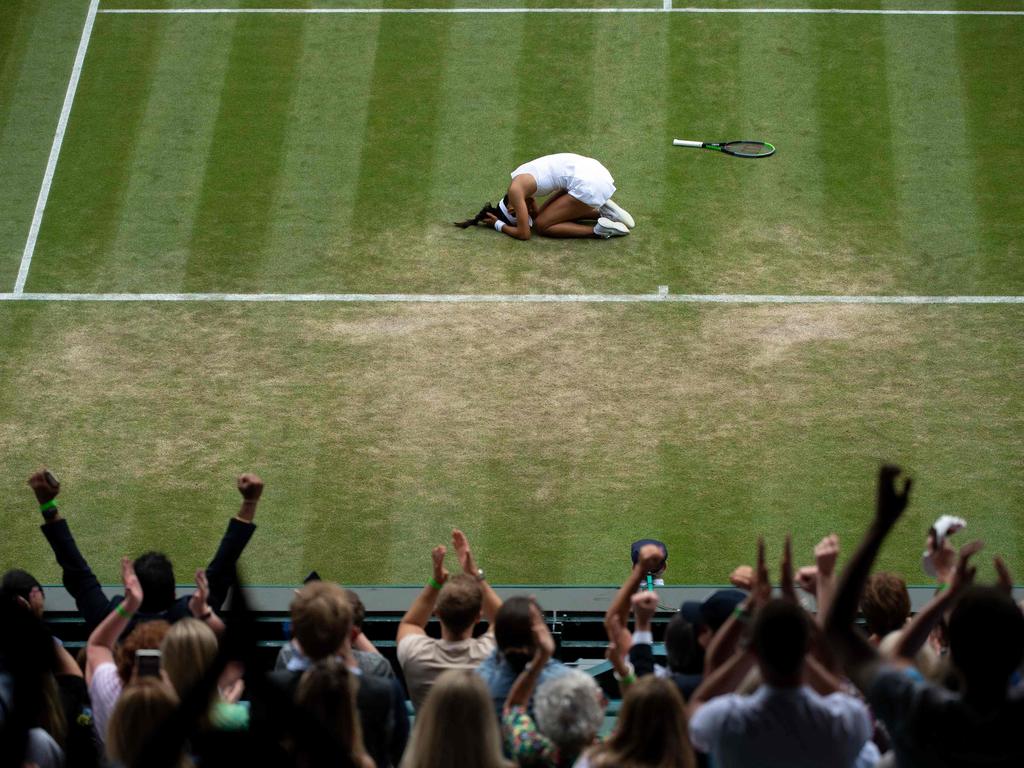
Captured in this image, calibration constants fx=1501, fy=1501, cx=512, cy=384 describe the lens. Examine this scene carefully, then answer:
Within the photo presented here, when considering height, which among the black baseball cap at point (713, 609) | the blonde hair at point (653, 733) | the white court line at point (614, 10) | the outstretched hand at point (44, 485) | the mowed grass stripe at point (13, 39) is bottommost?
the blonde hair at point (653, 733)

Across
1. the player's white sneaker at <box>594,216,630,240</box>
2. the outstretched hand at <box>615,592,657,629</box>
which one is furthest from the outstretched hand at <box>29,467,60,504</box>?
the player's white sneaker at <box>594,216,630,240</box>

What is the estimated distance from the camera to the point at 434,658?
6.77 metres

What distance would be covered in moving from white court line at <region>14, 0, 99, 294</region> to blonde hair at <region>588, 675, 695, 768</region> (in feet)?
33.5

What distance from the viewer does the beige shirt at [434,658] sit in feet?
22.1

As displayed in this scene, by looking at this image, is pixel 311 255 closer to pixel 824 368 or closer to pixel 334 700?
pixel 824 368

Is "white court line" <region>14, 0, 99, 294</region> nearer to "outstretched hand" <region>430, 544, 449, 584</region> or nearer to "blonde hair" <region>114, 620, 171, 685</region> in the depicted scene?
"outstretched hand" <region>430, 544, 449, 584</region>

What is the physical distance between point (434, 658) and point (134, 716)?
6.25 feet

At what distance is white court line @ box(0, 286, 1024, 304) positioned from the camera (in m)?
13.4

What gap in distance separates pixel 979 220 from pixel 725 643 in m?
9.65

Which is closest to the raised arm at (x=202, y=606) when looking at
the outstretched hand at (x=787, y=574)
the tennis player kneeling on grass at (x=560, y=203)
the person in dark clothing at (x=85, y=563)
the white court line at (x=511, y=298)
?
the person in dark clothing at (x=85, y=563)

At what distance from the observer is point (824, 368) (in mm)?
12594

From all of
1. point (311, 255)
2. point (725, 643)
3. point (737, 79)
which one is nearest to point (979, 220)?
point (737, 79)

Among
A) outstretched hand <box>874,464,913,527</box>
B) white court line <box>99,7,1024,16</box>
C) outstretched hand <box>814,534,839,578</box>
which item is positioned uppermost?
white court line <box>99,7,1024,16</box>

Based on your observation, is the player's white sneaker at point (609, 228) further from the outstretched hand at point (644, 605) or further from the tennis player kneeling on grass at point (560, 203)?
the outstretched hand at point (644, 605)
